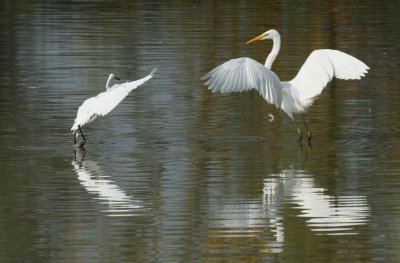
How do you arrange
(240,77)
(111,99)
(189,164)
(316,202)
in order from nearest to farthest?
(316,202) → (189,164) → (240,77) → (111,99)

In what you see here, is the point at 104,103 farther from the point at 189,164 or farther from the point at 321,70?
the point at 321,70

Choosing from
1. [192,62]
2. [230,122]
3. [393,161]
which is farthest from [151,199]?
[192,62]

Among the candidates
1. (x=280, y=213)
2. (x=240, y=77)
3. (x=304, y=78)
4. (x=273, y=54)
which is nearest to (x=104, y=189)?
(x=280, y=213)

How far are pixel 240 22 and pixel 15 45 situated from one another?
6.68 m

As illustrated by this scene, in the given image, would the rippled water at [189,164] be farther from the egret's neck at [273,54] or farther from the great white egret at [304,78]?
the egret's neck at [273,54]

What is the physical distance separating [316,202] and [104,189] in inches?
83.8

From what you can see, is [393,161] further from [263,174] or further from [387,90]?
[387,90]

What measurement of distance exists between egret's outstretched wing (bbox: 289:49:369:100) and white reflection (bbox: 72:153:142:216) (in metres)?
2.77

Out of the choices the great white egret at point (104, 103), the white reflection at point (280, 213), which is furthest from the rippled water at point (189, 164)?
the great white egret at point (104, 103)

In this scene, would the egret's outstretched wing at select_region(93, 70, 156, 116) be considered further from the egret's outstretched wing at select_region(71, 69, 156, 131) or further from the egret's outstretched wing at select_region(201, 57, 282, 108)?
the egret's outstretched wing at select_region(201, 57, 282, 108)

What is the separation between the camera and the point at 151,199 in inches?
494

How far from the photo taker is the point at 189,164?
1443 cm

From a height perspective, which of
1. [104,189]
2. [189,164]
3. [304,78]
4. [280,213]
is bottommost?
[280,213]

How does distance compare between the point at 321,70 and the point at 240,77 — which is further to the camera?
the point at 321,70
